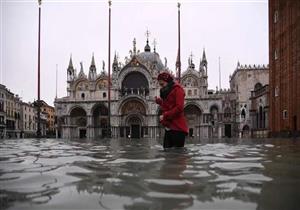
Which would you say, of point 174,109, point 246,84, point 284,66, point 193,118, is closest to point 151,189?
point 174,109

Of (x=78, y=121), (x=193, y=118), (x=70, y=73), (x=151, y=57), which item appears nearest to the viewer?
(x=193, y=118)

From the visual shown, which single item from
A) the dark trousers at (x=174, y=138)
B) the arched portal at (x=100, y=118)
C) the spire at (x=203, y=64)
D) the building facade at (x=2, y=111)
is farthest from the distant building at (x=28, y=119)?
the dark trousers at (x=174, y=138)

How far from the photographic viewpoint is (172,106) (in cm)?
790

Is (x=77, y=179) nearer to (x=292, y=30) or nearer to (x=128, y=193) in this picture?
(x=128, y=193)

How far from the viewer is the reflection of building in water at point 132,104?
5525cm

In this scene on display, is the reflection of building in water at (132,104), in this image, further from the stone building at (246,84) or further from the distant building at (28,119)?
the distant building at (28,119)

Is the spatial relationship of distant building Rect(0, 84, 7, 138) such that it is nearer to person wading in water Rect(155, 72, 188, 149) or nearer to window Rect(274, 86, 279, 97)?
window Rect(274, 86, 279, 97)

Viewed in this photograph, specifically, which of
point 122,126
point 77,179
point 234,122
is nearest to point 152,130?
point 122,126

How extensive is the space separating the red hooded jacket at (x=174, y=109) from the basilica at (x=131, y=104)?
46141 mm

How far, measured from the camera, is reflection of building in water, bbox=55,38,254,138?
55.2m

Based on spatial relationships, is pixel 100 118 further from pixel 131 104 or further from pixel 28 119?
pixel 28 119

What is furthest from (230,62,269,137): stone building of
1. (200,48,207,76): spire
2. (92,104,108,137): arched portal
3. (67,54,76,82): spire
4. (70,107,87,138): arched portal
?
(67,54,76,82): spire

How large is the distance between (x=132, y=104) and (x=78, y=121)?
9958mm

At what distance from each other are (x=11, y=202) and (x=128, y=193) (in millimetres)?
884
